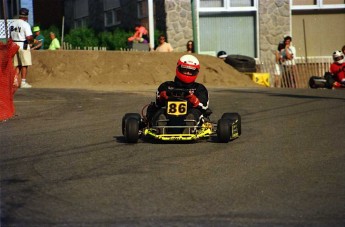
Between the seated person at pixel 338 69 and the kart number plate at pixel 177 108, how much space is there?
1449 centimetres

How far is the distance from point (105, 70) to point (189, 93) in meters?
13.7

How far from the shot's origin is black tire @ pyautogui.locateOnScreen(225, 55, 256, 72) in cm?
2922

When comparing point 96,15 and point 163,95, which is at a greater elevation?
point 96,15

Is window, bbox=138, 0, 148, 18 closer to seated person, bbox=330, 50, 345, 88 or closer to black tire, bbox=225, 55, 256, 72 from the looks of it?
black tire, bbox=225, 55, 256, 72

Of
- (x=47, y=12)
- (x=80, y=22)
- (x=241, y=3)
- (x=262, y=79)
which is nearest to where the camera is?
(x=262, y=79)

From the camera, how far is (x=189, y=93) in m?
12.2

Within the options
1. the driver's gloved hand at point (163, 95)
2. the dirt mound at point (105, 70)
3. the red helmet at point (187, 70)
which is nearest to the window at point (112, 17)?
the dirt mound at point (105, 70)

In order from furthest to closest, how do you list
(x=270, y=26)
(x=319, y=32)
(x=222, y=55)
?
1. (x=319, y=32)
2. (x=270, y=26)
3. (x=222, y=55)

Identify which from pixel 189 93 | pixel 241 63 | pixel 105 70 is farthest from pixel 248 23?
pixel 189 93

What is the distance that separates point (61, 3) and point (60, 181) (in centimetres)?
3265

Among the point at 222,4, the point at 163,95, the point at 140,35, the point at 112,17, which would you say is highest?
the point at 222,4

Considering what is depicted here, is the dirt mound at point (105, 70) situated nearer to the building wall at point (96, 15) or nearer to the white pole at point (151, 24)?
the white pole at point (151, 24)

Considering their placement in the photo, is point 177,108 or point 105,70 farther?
point 105,70

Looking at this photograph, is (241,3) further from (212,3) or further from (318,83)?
(318,83)
